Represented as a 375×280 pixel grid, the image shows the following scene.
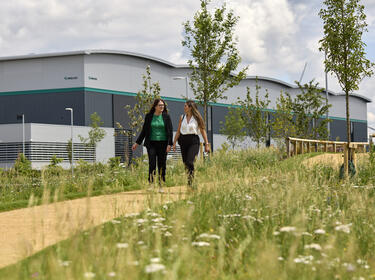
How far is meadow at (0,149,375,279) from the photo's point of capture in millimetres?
3594

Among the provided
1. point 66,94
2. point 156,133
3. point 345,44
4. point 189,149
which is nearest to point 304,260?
point 189,149

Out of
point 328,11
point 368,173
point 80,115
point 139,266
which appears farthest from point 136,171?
point 80,115

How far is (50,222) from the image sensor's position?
7301 millimetres

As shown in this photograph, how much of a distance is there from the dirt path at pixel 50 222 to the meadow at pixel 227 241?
0.42ft

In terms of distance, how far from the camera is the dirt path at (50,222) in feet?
13.1

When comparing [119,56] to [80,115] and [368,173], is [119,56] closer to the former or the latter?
[80,115]

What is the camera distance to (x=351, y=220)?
245 inches

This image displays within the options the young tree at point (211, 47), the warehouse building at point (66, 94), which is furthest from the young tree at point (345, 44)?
the warehouse building at point (66, 94)

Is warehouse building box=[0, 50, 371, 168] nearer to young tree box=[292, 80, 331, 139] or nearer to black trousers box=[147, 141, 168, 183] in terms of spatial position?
young tree box=[292, 80, 331, 139]

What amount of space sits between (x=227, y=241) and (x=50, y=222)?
113 inches

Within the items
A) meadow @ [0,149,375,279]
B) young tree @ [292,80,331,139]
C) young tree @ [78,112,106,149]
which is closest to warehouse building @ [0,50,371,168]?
young tree @ [78,112,106,149]

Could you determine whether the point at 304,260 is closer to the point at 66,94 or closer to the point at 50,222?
the point at 50,222

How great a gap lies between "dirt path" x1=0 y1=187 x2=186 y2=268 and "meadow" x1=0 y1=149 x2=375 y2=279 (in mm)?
128

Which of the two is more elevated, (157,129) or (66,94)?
(66,94)
